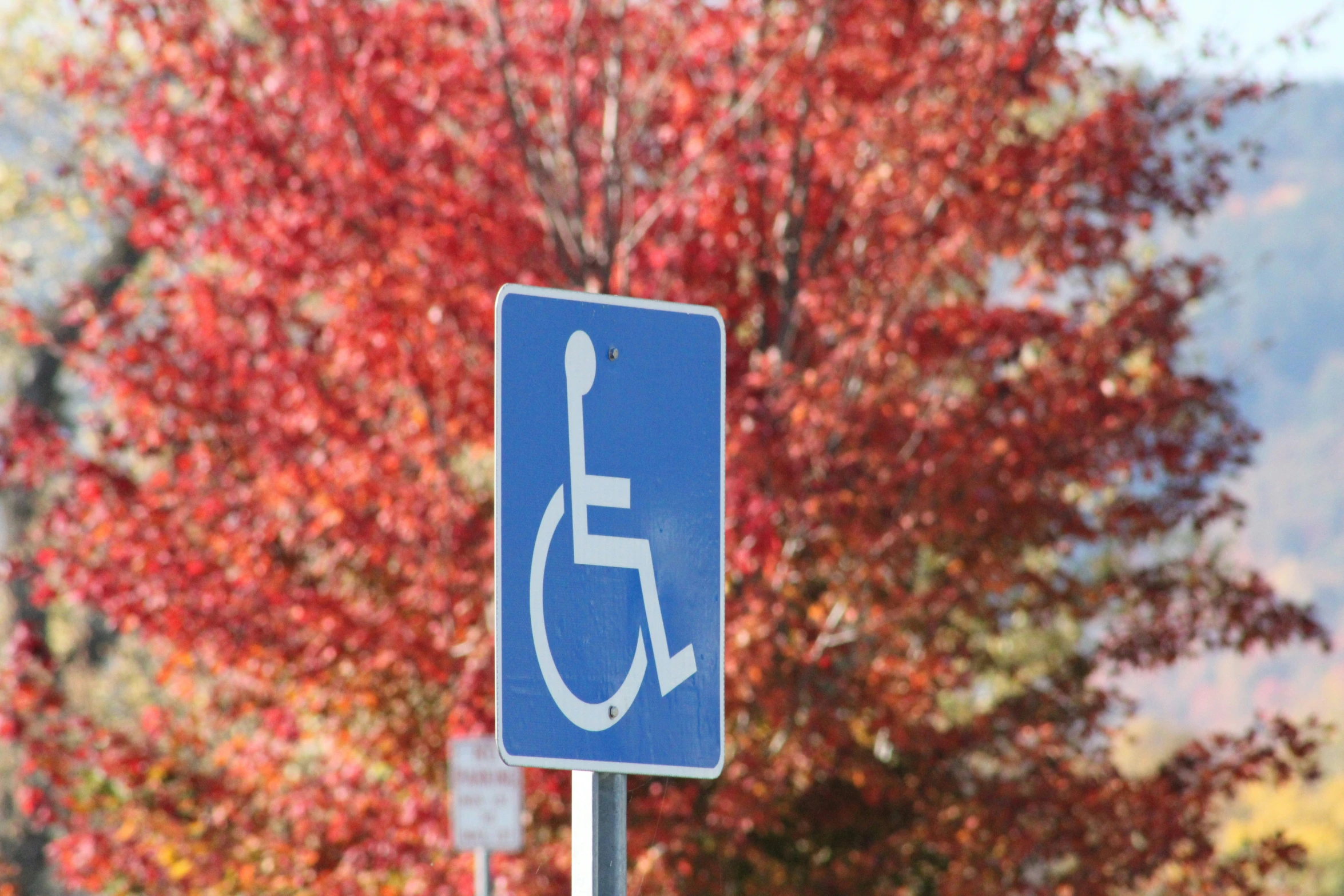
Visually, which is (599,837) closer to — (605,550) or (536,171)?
(605,550)

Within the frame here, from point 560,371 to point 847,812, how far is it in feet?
27.3

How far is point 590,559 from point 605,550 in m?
0.03

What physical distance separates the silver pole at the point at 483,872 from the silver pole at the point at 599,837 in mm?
5037

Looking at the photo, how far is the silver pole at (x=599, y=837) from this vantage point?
2959mm

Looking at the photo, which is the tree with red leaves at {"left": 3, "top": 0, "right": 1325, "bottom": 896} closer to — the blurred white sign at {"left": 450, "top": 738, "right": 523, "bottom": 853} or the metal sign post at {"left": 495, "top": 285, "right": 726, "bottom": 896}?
the blurred white sign at {"left": 450, "top": 738, "right": 523, "bottom": 853}

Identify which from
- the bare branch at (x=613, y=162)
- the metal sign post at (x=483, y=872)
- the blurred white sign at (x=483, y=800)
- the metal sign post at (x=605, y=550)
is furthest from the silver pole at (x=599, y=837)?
the bare branch at (x=613, y=162)

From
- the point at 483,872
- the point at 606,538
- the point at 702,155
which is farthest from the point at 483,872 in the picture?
the point at 606,538

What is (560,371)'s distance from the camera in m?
3.18

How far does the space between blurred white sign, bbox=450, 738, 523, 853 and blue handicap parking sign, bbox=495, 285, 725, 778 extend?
4.66 meters

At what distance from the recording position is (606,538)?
3146 mm

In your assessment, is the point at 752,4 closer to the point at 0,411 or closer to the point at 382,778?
the point at 382,778

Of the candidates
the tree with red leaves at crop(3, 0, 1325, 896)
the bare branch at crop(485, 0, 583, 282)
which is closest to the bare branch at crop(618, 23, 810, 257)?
the tree with red leaves at crop(3, 0, 1325, 896)

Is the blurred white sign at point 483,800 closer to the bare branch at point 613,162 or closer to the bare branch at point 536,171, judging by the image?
the bare branch at point 613,162

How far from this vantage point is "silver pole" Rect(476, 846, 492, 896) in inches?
313
